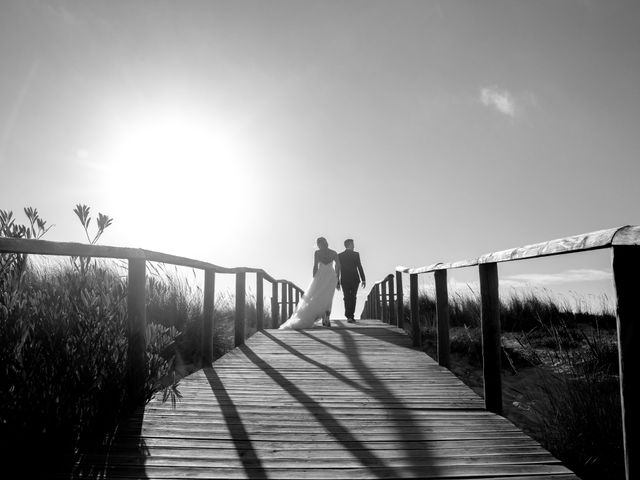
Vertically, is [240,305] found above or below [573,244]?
below

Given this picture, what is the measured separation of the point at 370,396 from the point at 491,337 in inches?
43.2

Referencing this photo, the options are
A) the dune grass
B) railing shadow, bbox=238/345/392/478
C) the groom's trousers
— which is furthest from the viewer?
the groom's trousers

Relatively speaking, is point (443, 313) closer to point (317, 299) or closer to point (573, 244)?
point (573, 244)

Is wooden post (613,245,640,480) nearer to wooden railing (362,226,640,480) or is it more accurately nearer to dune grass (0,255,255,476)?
wooden railing (362,226,640,480)

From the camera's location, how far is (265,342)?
21.5 feet

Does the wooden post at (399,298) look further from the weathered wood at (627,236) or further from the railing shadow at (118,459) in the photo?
the weathered wood at (627,236)

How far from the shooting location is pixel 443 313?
4.58 metres

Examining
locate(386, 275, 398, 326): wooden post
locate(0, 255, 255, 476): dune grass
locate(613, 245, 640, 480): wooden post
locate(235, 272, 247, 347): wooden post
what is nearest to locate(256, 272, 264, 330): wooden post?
locate(235, 272, 247, 347): wooden post

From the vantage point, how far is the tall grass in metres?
3.27

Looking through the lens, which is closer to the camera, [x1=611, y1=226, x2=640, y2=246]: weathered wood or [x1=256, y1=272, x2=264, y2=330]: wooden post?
[x1=611, y1=226, x2=640, y2=246]: weathered wood

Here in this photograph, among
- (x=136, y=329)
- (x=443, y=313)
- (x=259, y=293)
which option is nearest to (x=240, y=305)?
(x=259, y=293)

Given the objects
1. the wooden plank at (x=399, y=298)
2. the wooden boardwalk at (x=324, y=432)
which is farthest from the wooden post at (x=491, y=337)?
the wooden plank at (x=399, y=298)

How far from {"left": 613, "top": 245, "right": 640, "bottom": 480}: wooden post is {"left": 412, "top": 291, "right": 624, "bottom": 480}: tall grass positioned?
5.81ft

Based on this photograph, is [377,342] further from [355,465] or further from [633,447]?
[633,447]
